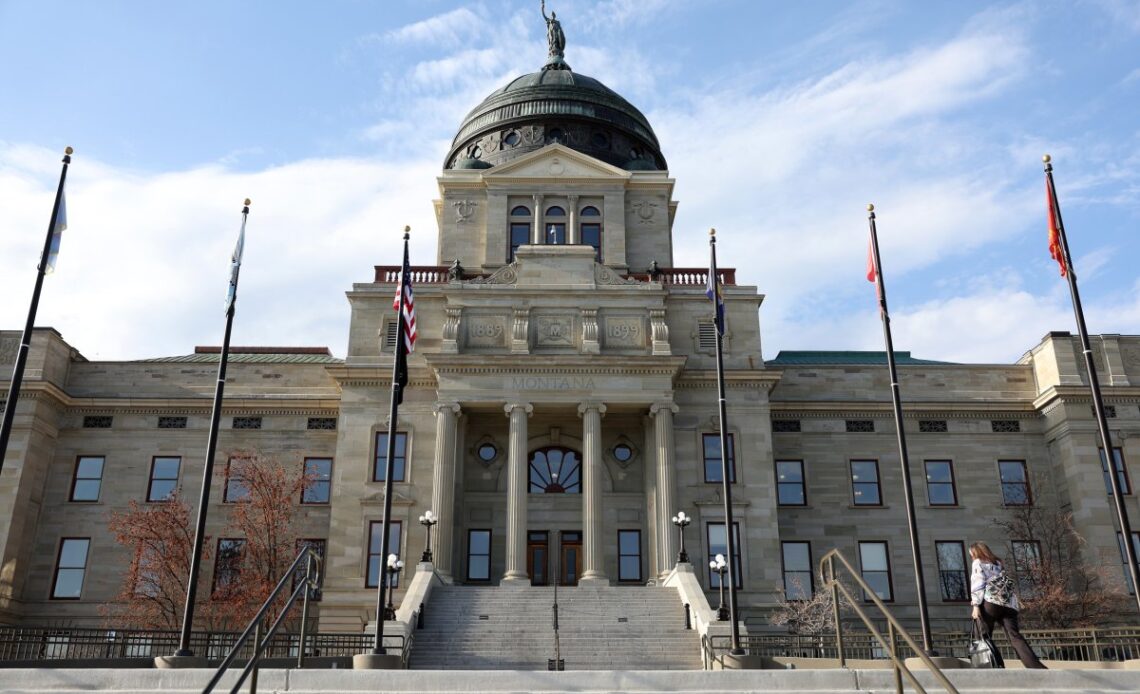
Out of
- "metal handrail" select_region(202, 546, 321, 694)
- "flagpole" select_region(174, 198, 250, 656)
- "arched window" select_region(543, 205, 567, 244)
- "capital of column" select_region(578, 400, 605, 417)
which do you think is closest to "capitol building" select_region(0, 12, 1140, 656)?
"capital of column" select_region(578, 400, 605, 417)

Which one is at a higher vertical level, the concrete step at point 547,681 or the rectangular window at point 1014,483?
the rectangular window at point 1014,483

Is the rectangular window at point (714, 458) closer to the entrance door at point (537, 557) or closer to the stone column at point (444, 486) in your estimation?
the entrance door at point (537, 557)

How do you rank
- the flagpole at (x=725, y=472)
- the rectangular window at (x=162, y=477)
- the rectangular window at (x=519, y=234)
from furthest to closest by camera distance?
the rectangular window at (x=519, y=234) < the rectangular window at (x=162, y=477) < the flagpole at (x=725, y=472)

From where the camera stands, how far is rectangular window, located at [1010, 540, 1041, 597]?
36062 mm

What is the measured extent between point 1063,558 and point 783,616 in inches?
485

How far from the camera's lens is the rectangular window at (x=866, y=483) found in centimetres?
3994

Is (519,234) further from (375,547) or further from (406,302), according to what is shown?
(406,302)

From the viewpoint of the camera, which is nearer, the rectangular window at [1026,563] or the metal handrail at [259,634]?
the metal handrail at [259,634]

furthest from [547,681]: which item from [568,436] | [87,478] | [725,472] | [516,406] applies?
[87,478]

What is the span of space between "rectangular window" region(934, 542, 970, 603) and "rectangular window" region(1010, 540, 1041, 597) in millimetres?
1926

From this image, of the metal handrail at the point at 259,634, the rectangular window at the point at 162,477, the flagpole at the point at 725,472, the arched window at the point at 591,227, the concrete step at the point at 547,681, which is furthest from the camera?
the arched window at the point at 591,227

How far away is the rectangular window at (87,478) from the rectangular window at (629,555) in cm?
2059

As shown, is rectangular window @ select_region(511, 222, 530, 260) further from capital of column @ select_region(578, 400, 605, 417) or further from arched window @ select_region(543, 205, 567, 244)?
capital of column @ select_region(578, 400, 605, 417)

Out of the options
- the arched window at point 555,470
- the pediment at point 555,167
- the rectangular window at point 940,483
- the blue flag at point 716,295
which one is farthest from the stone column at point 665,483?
the pediment at point 555,167
